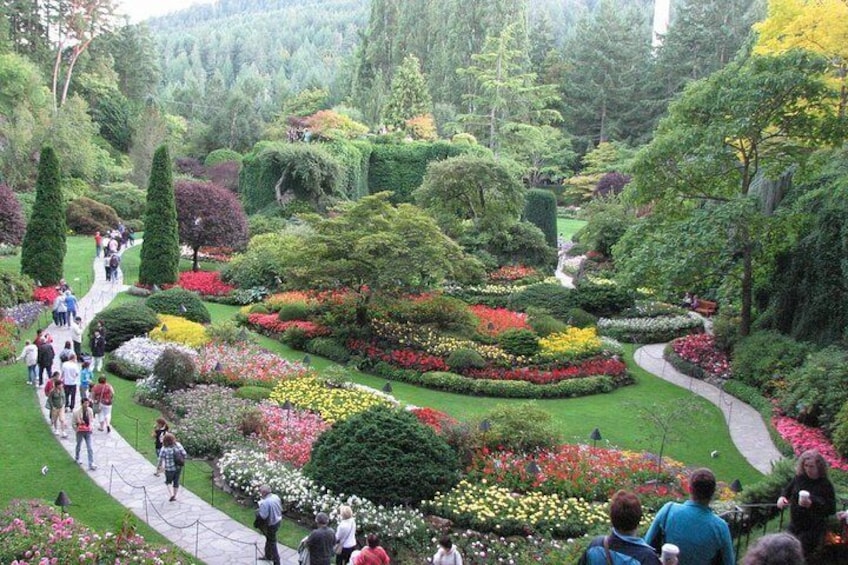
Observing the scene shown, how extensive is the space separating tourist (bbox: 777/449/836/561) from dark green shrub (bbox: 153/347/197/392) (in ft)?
42.2

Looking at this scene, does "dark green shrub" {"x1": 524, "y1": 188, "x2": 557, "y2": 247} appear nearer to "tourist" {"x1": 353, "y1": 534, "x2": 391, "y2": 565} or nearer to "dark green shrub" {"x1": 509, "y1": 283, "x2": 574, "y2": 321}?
"dark green shrub" {"x1": 509, "y1": 283, "x2": 574, "y2": 321}

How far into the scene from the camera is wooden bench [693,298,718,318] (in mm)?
27391

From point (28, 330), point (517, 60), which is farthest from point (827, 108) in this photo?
point (517, 60)

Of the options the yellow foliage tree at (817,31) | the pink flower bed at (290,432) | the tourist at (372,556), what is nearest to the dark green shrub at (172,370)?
the pink flower bed at (290,432)

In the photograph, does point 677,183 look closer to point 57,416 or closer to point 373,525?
point 373,525

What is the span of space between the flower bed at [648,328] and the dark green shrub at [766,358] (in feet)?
15.0

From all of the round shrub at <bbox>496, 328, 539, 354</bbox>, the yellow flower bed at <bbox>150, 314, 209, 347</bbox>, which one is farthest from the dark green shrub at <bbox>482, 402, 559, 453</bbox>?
the yellow flower bed at <bbox>150, 314, 209, 347</bbox>

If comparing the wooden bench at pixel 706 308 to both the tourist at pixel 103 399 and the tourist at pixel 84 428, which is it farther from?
the tourist at pixel 84 428

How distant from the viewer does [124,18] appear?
5725 cm

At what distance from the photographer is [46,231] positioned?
24.8 metres

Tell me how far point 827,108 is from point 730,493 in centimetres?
1166

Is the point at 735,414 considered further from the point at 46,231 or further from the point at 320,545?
the point at 46,231

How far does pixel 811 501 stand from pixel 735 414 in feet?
37.0

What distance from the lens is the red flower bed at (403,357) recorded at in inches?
778
